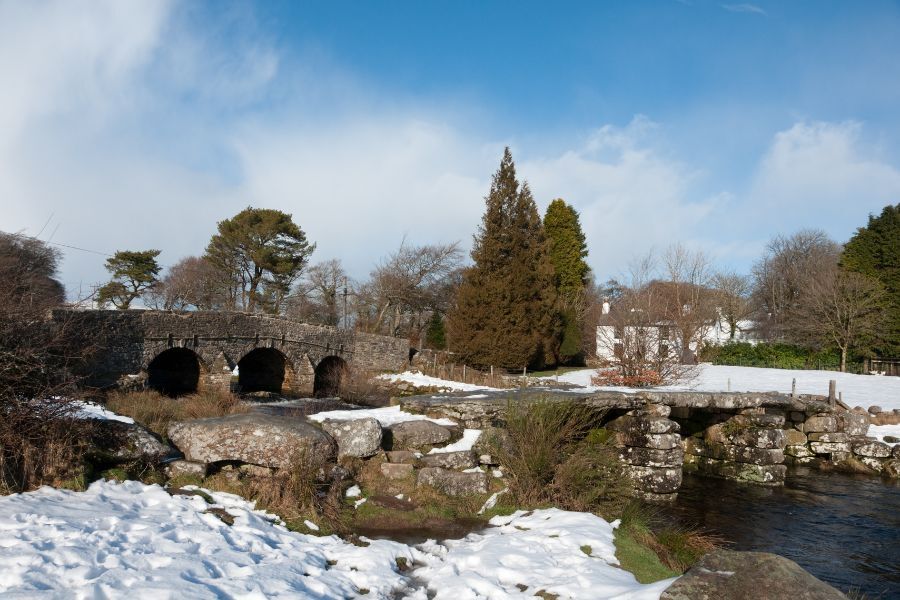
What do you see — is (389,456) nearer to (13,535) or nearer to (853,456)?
(13,535)

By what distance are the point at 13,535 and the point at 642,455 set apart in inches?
346

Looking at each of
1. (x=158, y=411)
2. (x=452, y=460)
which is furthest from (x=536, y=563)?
(x=158, y=411)

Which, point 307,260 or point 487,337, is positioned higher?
point 307,260

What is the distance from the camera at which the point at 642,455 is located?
994cm

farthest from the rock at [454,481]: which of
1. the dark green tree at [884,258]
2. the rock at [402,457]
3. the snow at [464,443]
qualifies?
the dark green tree at [884,258]

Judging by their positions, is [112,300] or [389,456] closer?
[389,456]

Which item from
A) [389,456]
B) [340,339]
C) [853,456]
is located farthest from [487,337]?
[389,456]

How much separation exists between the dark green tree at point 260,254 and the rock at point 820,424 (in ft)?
102

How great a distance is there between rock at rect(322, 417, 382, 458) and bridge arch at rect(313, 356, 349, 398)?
19609mm

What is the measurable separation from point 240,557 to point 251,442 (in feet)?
8.11

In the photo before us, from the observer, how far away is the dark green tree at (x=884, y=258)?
29.8 m

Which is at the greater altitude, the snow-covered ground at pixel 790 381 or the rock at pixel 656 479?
the snow-covered ground at pixel 790 381

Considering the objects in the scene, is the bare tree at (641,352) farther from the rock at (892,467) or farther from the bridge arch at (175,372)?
the bridge arch at (175,372)

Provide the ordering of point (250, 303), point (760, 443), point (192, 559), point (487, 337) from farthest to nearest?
point (250, 303)
point (487, 337)
point (760, 443)
point (192, 559)
